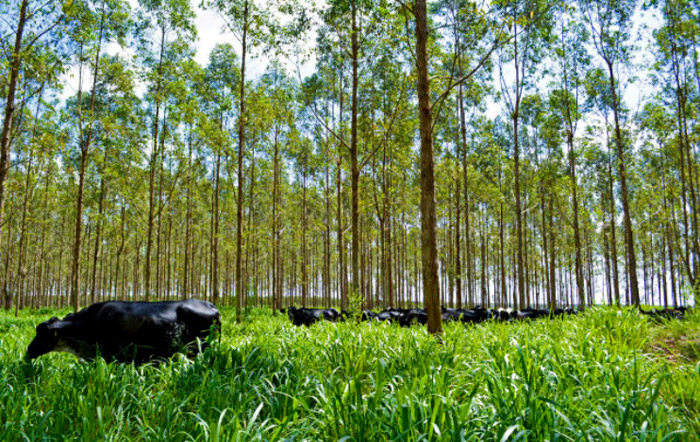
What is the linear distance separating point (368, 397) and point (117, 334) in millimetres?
3668

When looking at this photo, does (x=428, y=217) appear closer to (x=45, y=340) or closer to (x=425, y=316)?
(x=425, y=316)

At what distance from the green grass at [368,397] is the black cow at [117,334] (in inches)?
14.1

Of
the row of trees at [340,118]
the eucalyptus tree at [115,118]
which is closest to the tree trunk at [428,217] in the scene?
the row of trees at [340,118]

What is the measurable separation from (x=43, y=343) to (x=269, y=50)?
32.7ft

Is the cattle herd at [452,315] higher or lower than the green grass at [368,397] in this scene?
lower

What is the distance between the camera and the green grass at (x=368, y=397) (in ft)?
7.40

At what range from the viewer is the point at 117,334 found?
4.74 m

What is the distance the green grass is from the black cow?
357 mm

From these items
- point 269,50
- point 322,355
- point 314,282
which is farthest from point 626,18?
point 314,282

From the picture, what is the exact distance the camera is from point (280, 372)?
347 cm

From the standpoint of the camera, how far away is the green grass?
226 cm

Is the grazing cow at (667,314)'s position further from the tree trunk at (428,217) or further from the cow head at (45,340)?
the cow head at (45,340)

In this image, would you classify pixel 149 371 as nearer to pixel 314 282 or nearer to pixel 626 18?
pixel 626 18

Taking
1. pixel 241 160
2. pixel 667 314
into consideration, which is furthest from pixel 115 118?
pixel 667 314
